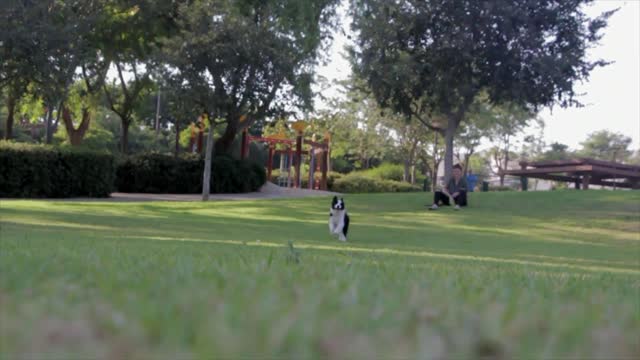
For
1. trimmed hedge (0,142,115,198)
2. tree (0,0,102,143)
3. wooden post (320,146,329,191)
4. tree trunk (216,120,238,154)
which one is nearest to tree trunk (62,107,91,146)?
tree trunk (216,120,238,154)

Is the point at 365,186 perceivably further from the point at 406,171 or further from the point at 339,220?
the point at 339,220

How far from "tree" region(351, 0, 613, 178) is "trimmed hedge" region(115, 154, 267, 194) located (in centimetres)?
1056

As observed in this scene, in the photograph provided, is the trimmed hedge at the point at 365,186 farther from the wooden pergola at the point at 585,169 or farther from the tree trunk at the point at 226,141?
the tree trunk at the point at 226,141

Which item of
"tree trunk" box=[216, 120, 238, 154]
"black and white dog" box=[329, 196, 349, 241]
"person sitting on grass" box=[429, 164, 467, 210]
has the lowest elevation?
"black and white dog" box=[329, 196, 349, 241]

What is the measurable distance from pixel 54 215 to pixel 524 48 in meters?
20.1

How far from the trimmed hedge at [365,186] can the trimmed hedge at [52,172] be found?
23.7m

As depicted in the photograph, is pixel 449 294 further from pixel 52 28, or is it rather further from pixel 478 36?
pixel 478 36

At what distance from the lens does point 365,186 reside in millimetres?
56188

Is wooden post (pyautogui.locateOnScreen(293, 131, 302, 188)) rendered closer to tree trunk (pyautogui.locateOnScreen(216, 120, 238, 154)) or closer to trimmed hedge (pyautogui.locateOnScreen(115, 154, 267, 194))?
tree trunk (pyautogui.locateOnScreen(216, 120, 238, 154))

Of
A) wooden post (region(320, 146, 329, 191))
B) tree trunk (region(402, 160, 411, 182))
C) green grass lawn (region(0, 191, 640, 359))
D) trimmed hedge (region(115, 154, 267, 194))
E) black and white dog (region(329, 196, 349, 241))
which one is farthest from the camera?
tree trunk (region(402, 160, 411, 182))

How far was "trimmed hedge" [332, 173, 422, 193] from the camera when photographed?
183ft

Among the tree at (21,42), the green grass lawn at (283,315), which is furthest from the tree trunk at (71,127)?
the green grass lawn at (283,315)

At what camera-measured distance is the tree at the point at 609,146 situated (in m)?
104

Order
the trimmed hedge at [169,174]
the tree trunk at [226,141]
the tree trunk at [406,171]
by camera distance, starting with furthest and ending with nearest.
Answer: the tree trunk at [406,171] < the tree trunk at [226,141] < the trimmed hedge at [169,174]
